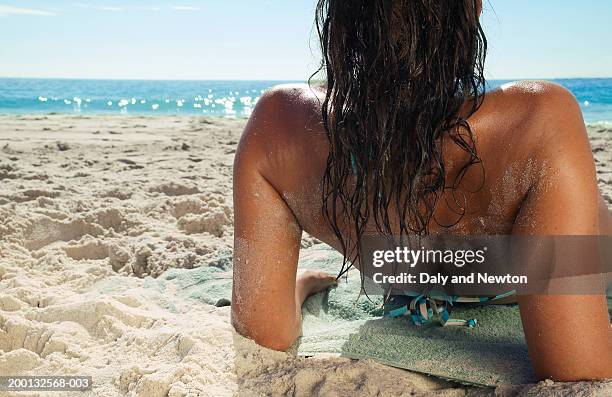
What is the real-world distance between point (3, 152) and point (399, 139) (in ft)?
14.7

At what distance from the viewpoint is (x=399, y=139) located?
133 cm

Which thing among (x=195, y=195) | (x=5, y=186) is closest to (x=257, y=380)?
(x=195, y=195)

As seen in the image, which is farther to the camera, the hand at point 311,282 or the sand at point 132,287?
the hand at point 311,282

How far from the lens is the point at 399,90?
4.27 ft

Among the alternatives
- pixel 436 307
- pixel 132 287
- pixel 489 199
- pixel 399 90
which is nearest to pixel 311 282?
pixel 436 307

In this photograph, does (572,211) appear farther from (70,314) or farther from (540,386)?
(70,314)

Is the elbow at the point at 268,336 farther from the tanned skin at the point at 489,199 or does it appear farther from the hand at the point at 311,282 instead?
the hand at the point at 311,282

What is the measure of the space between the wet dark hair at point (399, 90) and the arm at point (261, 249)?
237mm

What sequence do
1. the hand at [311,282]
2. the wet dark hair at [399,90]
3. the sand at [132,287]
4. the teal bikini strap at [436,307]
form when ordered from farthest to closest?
the hand at [311,282], the teal bikini strap at [436,307], the sand at [132,287], the wet dark hair at [399,90]

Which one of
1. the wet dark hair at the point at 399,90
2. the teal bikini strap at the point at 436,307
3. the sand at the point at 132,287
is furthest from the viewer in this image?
the teal bikini strap at the point at 436,307

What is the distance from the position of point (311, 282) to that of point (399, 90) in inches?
38.2

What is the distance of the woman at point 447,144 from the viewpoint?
128cm

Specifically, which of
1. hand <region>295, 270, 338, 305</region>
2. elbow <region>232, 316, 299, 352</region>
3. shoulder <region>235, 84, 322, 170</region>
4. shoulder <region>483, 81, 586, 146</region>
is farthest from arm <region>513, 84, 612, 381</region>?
hand <region>295, 270, 338, 305</region>

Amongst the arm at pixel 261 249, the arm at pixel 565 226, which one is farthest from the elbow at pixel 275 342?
the arm at pixel 565 226
